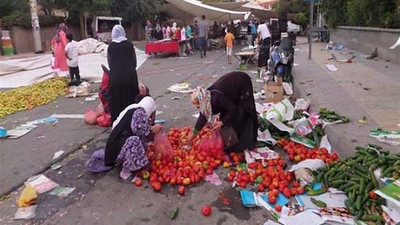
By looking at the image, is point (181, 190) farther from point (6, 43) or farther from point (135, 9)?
point (135, 9)

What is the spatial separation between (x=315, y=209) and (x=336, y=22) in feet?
72.1

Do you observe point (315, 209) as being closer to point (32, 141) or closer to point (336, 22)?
point (32, 141)

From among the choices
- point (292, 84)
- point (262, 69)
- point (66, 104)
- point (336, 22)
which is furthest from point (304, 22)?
point (66, 104)

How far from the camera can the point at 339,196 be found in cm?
366

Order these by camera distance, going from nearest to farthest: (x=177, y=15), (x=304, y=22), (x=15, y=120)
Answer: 1. (x=15, y=120)
2. (x=177, y=15)
3. (x=304, y=22)

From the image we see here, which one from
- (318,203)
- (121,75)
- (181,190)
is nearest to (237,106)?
(181,190)

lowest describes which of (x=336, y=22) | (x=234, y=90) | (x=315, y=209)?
(x=315, y=209)

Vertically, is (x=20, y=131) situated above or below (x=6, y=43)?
below

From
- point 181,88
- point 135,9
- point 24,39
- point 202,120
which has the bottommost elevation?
point 181,88

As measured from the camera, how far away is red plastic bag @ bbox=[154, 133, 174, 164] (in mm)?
4609

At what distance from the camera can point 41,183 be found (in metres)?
4.33

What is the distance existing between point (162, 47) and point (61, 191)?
51.6 ft

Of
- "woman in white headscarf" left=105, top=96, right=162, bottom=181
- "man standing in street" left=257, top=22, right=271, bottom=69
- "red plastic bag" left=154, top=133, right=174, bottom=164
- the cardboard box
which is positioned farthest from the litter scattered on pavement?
"man standing in street" left=257, top=22, right=271, bottom=69

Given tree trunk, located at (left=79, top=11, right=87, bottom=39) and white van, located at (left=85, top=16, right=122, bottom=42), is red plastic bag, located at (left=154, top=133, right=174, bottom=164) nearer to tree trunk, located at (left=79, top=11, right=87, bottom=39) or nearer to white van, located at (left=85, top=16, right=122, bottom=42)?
white van, located at (left=85, top=16, right=122, bottom=42)
